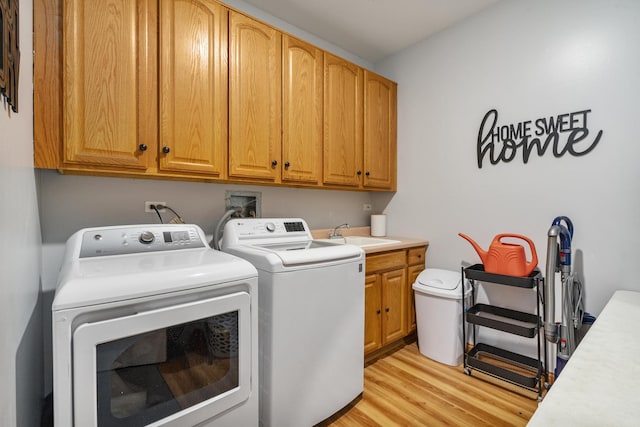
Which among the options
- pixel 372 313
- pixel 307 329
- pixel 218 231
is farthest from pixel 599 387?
pixel 218 231

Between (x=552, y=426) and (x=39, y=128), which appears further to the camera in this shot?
(x=39, y=128)

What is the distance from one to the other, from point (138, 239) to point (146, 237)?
4cm

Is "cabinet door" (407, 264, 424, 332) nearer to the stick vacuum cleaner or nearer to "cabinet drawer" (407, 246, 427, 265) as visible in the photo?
"cabinet drawer" (407, 246, 427, 265)

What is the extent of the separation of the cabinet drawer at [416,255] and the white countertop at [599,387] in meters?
1.58

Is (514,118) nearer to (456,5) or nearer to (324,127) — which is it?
(456,5)

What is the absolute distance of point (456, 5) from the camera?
227 cm

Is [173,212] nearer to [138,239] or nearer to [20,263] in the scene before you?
[138,239]

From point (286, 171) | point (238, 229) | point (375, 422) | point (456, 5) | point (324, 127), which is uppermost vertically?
point (456, 5)

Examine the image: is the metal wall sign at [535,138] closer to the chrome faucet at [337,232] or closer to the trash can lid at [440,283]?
the trash can lid at [440,283]

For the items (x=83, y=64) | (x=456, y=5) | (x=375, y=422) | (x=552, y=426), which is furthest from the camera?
(x=456, y=5)

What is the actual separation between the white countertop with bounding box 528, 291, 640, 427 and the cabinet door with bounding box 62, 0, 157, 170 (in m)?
1.81

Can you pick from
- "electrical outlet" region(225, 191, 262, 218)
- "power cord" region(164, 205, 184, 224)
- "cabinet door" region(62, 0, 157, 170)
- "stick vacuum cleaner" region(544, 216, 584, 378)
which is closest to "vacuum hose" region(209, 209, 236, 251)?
"electrical outlet" region(225, 191, 262, 218)

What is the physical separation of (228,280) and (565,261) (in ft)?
6.03

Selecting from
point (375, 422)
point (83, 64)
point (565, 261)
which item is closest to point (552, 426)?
point (375, 422)
